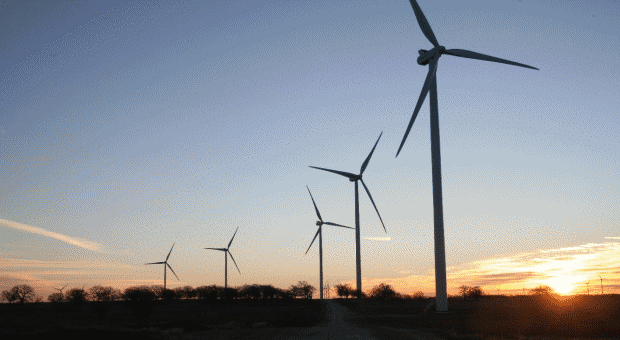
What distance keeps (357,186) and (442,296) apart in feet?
213

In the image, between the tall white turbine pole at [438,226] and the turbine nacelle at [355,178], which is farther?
the turbine nacelle at [355,178]

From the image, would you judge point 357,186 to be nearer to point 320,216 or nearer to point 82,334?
point 320,216

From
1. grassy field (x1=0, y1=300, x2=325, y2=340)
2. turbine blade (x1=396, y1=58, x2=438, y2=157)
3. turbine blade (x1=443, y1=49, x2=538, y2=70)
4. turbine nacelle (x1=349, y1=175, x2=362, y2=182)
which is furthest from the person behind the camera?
turbine nacelle (x1=349, y1=175, x2=362, y2=182)

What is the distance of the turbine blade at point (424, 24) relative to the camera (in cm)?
7312

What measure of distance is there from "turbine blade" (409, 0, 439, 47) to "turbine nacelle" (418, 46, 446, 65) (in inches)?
49.2

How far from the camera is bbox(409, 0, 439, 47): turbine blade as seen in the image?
7312 centimetres

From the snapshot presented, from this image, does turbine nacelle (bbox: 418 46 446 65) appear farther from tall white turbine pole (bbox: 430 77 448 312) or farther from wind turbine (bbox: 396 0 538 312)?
tall white turbine pole (bbox: 430 77 448 312)

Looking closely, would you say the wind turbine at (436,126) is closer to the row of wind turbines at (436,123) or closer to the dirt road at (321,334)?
the row of wind turbines at (436,123)

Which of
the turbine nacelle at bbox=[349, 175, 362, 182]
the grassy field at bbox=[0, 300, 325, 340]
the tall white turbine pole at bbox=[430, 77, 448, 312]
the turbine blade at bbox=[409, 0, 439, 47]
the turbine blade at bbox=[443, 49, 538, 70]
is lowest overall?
the grassy field at bbox=[0, 300, 325, 340]

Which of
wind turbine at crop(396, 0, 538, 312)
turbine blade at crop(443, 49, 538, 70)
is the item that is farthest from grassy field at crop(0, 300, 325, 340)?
turbine blade at crop(443, 49, 538, 70)

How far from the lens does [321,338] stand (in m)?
45.8

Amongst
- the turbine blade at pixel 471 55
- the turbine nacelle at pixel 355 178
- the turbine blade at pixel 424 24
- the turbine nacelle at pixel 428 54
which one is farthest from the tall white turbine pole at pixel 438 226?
the turbine nacelle at pixel 355 178

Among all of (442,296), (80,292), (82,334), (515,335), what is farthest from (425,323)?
(80,292)

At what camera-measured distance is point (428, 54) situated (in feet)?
244
